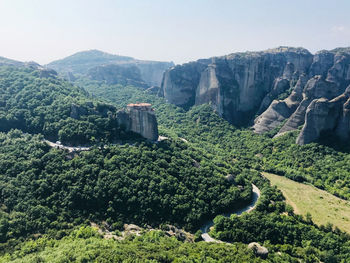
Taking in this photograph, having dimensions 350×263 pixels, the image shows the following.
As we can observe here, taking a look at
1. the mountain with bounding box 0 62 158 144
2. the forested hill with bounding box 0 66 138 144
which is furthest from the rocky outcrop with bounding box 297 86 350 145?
the forested hill with bounding box 0 66 138 144

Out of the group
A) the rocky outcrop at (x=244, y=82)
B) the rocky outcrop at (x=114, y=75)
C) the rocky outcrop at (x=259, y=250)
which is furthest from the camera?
the rocky outcrop at (x=114, y=75)

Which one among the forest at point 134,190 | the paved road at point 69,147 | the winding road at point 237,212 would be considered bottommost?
the winding road at point 237,212

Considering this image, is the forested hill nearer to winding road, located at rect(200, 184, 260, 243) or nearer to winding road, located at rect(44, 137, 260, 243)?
winding road, located at rect(44, 137, 260, 243)

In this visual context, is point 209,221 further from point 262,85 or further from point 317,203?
point 262,85

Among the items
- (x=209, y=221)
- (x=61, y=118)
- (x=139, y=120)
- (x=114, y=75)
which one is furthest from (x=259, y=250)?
(x=114, y=75)

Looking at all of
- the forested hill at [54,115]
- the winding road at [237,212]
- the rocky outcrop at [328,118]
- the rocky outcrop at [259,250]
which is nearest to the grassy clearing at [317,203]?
the winding road at [237,212]

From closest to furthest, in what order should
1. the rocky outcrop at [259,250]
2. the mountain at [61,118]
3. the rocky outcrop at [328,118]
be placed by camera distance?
the rocky outcrop at [259,250], the mountain at [61,118], the rocky outcrop at [328,118]

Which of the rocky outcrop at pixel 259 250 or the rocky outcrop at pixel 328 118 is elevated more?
the rocky outcrop at pixel 328 118

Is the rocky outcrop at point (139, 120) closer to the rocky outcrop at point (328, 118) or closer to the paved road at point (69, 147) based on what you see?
the paved road at point (69, 147)
